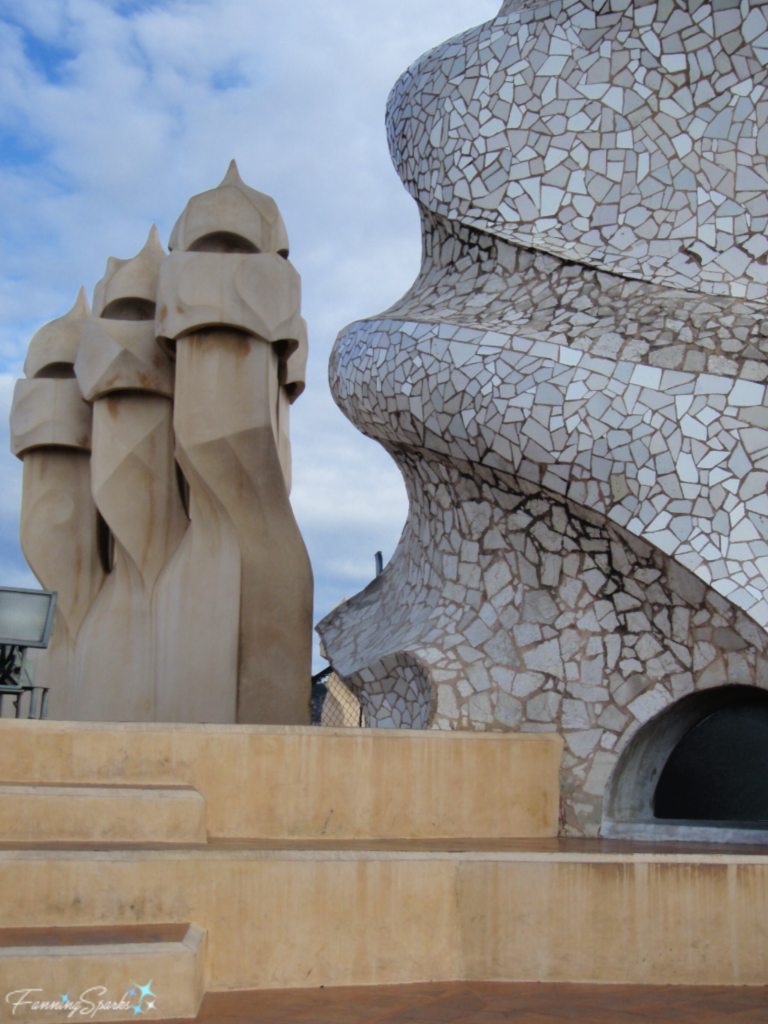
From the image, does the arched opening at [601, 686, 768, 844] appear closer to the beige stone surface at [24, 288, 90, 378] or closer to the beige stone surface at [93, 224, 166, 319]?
the beige stone surface at [93, 224, 166, 319]

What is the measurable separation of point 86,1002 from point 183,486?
6.69 meters

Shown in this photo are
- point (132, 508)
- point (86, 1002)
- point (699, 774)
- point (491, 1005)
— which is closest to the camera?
point (86, 1002)

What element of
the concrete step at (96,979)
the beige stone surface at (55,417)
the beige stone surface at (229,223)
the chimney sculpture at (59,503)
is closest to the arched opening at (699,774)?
the concrete step at (96,979)

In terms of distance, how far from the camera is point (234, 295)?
9.20 metres

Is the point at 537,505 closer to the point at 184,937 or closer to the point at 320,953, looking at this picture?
the point at 320,953

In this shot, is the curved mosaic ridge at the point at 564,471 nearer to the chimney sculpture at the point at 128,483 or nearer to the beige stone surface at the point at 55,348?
the chimney sculpture at the point at 128,483

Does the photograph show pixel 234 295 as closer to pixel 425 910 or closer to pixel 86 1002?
pixel 425 910

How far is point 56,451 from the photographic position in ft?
38.0

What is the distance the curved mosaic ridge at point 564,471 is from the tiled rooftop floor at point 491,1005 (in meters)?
2.76

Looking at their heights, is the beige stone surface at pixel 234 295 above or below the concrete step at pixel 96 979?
above

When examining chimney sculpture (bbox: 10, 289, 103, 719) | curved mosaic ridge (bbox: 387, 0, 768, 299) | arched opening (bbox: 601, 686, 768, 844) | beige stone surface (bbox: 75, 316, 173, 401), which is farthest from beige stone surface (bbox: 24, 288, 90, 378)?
arched opening (bbox: 601, 686, 768, 844)

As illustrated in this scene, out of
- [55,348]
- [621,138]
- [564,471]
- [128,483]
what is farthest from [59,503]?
[621,138]

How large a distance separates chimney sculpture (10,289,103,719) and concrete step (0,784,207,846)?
5.82m

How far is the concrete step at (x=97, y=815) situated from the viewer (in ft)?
17.8
